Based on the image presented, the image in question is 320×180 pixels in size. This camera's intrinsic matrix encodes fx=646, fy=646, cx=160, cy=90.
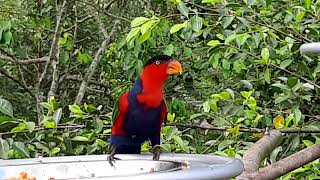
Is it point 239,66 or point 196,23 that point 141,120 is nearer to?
point 196,23

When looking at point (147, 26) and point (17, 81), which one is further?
point (17, 81)

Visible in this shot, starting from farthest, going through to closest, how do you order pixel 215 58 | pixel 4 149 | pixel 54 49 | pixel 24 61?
pixel 24 61, pixel 54 49, pixel 215 58, pixel 4 149

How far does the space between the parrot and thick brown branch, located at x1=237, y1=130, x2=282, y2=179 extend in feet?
1.44

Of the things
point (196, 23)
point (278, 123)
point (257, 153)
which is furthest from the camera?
point (196, 23)

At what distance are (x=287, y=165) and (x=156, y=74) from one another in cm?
77

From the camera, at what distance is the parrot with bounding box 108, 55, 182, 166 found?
7.04 feet

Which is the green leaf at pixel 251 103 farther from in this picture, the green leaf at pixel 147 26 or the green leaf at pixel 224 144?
the green leaf at pixel 147 26

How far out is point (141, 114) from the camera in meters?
2.17

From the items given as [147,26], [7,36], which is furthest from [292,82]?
[7,36]

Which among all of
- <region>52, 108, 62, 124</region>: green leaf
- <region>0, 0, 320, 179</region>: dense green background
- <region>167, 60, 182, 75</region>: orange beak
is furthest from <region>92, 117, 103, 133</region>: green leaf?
<region>167, 60, 182, 75</region>: orange beak

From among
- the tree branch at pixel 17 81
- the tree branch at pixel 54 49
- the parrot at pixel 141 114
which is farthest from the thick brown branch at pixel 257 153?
the tree branch at pixel 17 81

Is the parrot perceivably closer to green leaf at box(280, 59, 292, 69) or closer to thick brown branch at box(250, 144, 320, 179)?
green leaf at box(280, 59, 292, 69)

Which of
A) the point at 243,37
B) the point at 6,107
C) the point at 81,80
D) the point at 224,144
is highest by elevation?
the point at 243,37

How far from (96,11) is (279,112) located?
1.97m
